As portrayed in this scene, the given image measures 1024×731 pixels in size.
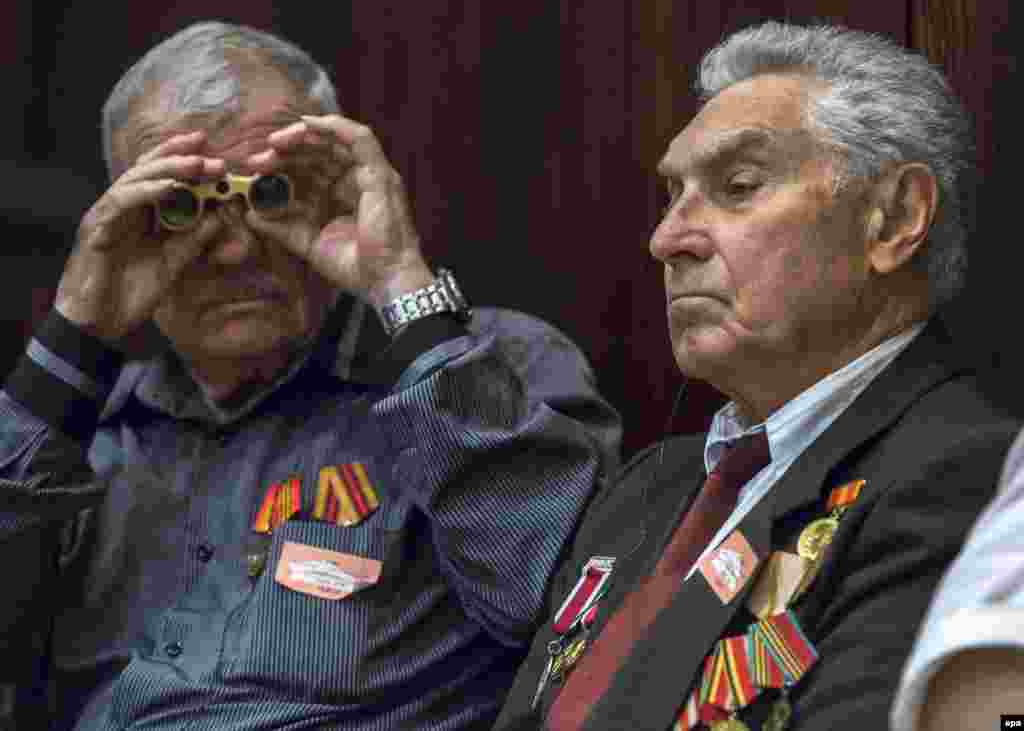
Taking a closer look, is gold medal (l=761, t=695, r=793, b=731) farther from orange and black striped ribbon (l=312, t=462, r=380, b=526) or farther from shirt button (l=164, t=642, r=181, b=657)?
shirt button (l=164, t=642, r=181, b=657)

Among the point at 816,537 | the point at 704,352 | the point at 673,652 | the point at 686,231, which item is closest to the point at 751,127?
the point at 686,231

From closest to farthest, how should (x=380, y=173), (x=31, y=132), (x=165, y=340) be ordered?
1. (x=380, y=173)
2. (x=165, y=340)
3. (x=31, y=132)

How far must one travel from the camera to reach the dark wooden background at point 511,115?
8.20 feet

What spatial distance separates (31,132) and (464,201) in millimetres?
966

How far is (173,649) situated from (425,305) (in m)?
0.60

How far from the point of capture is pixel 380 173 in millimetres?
2230

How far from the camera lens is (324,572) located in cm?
204

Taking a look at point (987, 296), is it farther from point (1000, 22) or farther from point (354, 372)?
point (354, 372)

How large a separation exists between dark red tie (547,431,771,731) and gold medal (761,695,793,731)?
0.22m

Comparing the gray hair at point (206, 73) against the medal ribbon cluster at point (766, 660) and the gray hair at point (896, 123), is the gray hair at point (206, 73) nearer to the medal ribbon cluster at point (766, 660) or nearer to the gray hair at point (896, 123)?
the gray hair at point (896, 123)

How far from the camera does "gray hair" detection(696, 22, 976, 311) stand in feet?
5.45

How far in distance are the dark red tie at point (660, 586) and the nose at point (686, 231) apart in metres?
0.23

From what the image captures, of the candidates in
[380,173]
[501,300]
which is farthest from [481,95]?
[380,173]

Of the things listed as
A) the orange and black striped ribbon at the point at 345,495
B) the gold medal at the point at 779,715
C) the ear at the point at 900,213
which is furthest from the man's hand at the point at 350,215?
the gold medal at the point at 779,715
